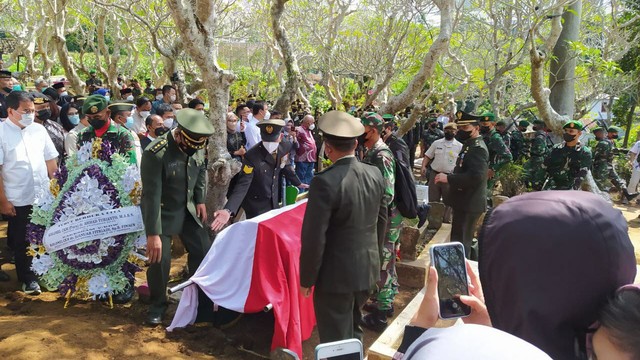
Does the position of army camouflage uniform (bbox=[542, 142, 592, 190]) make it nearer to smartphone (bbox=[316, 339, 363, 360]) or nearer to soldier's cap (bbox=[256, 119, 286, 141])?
soldier's cap (bbox=[256, 119, 286, 141])

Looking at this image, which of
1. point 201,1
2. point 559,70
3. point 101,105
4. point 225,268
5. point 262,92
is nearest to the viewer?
point 225,268

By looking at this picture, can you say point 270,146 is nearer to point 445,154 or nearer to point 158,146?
point 158,146

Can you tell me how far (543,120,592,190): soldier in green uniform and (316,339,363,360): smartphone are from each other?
6.03m

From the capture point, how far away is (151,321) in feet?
13.0

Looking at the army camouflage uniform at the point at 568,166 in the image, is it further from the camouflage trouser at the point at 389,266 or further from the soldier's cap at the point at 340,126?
the soldier's cap at the point at 340,126

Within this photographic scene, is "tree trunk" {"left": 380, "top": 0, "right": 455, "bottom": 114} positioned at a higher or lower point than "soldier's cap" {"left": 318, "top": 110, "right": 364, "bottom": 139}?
higher

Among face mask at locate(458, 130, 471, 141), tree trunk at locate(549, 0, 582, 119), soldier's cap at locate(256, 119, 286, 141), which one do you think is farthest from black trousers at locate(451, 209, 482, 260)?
tree trunk at locate(549, 0, 582, 119)

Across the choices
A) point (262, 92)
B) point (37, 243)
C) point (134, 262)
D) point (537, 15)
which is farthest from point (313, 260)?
point (262, 92)

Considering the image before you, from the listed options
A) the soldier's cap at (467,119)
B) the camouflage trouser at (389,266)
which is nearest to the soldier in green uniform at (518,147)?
the soldier's cap at (467,119)

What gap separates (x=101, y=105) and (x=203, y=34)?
152cm

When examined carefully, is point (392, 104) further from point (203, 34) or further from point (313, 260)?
point (313, 260)

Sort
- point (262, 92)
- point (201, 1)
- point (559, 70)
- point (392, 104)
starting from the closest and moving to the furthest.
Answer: point (201, 1), point (392, 104), point (559, 70), point (262, 92)

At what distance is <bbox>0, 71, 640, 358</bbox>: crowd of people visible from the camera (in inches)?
49.1

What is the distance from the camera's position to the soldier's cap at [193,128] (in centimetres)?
388
